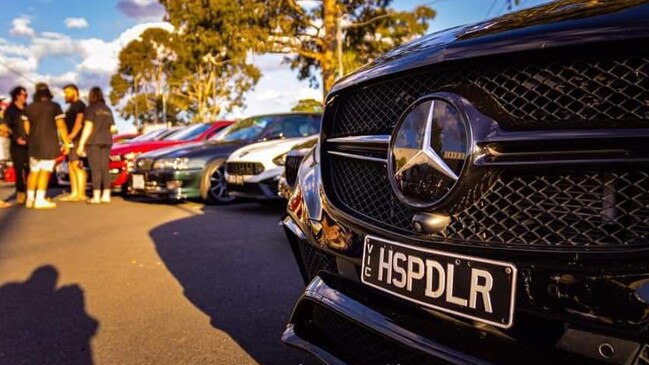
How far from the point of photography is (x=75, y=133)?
998 cm

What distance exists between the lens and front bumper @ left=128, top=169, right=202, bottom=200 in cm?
922

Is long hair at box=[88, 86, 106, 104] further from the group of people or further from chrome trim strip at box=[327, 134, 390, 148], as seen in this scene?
chrome trim strip at box=[327, 134, 390, 148]

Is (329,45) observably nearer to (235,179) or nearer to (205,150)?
(205,150)

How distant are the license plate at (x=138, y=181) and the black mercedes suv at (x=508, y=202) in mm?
8140

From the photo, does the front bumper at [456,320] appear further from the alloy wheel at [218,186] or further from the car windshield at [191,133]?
the car windshield at [191,133]

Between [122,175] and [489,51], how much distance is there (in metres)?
10.1

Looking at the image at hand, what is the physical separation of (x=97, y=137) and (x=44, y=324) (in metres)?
6.70

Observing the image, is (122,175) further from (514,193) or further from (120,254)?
(514,193)

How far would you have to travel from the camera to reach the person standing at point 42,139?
8.93 metres

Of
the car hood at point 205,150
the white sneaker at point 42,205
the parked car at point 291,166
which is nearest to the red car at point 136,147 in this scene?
the car hood at point 205,150

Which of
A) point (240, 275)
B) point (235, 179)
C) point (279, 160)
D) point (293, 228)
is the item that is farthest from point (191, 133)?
point (293, 228)

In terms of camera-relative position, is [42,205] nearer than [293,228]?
No

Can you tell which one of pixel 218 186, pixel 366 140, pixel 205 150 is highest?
pixel 366 140

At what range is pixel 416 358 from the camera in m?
1.64
